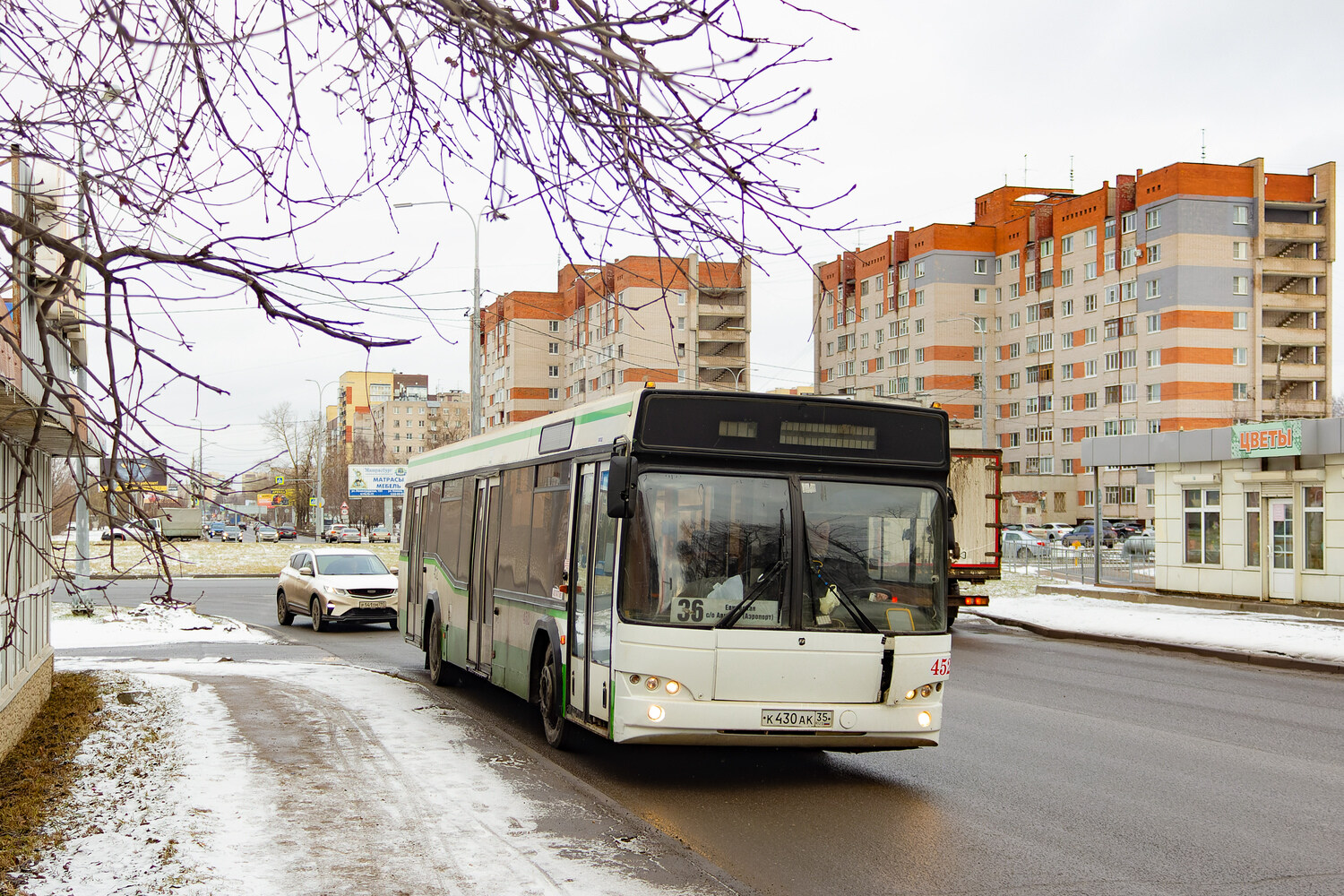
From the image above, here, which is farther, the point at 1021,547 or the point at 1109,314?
the point at 1109,314

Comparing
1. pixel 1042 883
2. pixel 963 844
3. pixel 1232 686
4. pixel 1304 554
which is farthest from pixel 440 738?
pixel 1304 554

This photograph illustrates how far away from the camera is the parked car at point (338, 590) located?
23.7m

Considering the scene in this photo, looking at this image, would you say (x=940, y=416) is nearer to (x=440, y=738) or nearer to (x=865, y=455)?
(x=865, y=455)

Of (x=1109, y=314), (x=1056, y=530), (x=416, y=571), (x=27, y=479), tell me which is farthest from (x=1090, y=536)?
(x=27, y=479)

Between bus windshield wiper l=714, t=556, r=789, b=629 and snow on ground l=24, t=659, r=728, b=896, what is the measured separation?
1.59 metres

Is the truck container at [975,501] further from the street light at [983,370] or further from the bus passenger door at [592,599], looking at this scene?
the bus passenger door at [592,599]

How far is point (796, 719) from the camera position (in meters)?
8.28

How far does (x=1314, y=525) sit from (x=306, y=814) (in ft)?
77.1

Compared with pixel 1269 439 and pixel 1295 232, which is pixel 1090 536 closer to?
pixel 1295 232

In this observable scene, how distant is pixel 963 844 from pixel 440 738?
457cm

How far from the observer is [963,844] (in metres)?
6.91

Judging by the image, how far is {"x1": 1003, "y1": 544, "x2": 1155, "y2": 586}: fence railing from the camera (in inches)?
1709

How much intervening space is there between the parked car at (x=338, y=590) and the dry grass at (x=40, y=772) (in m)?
11.2

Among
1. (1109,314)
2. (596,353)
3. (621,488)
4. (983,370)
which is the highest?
(1109,314)
